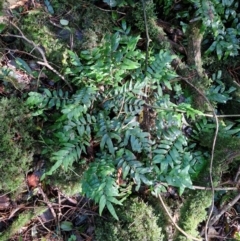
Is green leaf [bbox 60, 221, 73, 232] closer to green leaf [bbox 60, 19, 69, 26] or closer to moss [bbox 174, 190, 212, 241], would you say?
moss [bbox 174, 190, 212, 241]

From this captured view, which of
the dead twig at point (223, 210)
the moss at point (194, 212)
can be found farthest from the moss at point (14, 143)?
the dead twig at point (223, 210)

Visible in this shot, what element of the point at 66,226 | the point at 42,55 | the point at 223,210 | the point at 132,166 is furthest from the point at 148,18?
the point at 66,226

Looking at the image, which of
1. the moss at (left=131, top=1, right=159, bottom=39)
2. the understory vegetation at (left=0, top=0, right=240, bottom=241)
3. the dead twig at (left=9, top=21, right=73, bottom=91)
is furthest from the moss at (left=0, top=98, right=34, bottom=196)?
the moss at (left=131, top=1, right=159, bottom=39)

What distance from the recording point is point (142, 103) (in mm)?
3029

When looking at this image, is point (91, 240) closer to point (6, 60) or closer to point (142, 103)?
point (142, 103)

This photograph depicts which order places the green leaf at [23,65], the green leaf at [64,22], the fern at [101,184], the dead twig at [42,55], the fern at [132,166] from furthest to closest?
the green leaf at [64,22] < the green leaf at [23,65] < the dead twig at [42,55] < the fern at [132,166] < the fern at [101,184]

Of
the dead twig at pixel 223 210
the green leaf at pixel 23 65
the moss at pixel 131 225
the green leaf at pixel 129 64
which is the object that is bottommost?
the dead twig at pixel 223 210

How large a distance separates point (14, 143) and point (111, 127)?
88cm

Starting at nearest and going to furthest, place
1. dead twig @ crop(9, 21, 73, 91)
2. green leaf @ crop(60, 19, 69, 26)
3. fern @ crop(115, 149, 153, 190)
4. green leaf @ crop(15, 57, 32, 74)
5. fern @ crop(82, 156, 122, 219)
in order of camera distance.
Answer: fern @ crop(82, 156, 122, 219) < fern @ crop(115, 149, 153, 190) < dead twig @ crop(9, 21, 73, 91) < green leaf @ crop(15, 57, 32, 74) < green leaf @ crop(60, 19, 69, 26)

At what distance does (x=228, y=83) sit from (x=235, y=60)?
0.94 feet

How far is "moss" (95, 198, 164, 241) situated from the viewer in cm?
300

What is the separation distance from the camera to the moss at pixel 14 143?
116 inches

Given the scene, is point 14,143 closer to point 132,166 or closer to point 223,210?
point 132,166

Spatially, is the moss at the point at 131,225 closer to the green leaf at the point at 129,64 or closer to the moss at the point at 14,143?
the moss at the point at 14,143
